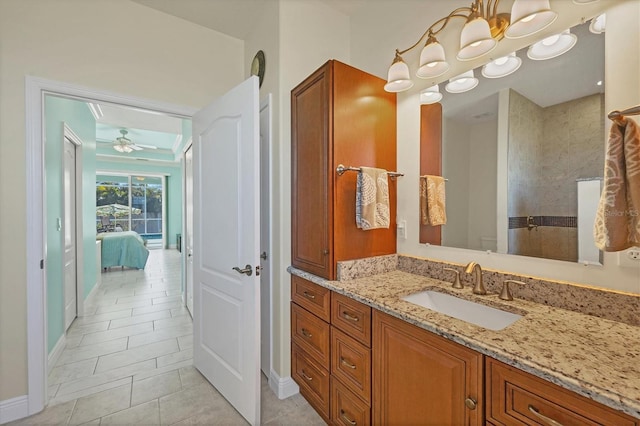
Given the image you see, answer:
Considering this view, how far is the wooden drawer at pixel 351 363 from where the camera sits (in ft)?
4.42

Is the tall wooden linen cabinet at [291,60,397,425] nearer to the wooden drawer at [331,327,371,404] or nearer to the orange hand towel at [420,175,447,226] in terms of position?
the wooden drawer at [331,327,371,404]

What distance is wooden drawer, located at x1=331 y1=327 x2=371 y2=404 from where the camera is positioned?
135cm

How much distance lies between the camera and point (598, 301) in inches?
42.6

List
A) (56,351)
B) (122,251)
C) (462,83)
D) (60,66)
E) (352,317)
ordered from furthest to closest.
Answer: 1. (122,251)
2. (56,351)
3. (60,66)
4. (462,83)
5. (352,317)

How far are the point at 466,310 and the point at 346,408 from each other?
811mm

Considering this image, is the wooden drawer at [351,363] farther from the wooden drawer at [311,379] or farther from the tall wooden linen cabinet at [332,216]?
the wooden drawer at [311,379]

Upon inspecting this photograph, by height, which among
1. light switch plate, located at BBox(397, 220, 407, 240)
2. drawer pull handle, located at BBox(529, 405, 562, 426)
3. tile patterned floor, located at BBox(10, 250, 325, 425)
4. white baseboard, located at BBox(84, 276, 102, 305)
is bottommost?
tile patterned floor, located at BBox(10, 250, 325, 425)

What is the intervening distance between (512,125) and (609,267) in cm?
74

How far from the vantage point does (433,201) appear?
1.75 m

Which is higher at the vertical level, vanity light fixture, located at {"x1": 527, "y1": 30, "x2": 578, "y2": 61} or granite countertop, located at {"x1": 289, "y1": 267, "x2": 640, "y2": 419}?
vanity light fixture, located at {"x1": 527, "y1": 30, "x2": 578, "y2": 61}

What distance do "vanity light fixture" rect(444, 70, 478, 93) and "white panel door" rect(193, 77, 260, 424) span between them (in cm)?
114

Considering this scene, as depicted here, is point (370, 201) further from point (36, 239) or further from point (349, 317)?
point (36, 239)

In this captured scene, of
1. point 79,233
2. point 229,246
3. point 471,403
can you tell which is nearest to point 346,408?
point 471,403

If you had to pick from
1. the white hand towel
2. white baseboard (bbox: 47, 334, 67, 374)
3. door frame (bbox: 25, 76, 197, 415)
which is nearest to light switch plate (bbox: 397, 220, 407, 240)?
the white hand towel
